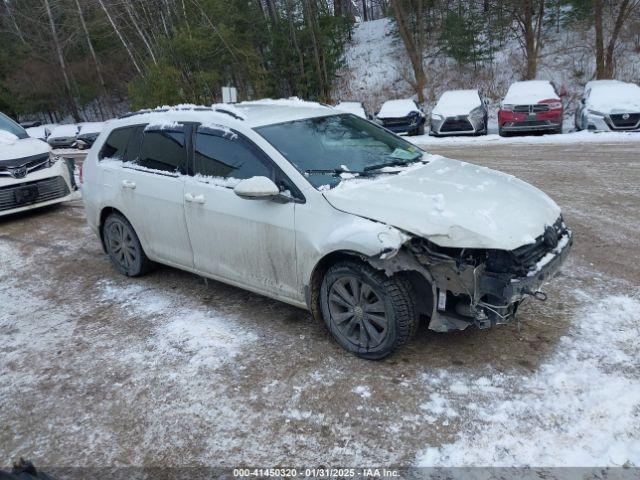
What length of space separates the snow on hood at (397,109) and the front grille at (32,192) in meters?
12.2

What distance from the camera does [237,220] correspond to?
4.24 meters

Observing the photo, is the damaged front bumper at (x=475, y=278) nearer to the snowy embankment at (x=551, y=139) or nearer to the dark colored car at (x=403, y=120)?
the snowy embankment at (x=551, y=139)

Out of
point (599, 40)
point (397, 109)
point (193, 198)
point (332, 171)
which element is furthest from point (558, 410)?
point (599, 40)

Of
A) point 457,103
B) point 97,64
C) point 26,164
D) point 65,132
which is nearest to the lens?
point 26,164

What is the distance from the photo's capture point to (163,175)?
16.0ft

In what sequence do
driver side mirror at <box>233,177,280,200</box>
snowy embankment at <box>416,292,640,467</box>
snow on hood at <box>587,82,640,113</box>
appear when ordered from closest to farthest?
snowy embankment at <box>416,292,640,467</box> → driver side mirror at <box>233,177,280,200</box> → snow on hood at <box>587,82,640,113</box>

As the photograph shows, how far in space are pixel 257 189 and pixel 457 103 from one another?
48.8 feet

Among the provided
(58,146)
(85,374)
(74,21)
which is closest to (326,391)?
(85,374)

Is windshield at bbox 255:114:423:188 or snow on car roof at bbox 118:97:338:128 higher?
snow on car roof at bbox 118:97:338:128

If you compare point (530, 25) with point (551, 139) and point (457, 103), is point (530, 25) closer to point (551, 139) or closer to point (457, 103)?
point (457, 103)

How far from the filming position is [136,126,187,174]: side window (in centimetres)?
479

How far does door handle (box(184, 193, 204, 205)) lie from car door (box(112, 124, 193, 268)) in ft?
0.31

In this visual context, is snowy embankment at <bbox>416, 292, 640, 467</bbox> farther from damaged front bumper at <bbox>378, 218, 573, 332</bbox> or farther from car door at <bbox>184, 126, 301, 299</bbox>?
car door at <bbox>184, 126, 301, 299</bbox>

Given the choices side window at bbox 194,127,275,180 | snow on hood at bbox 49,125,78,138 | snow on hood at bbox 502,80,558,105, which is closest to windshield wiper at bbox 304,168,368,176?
side window at bbox 194,127,275,180
